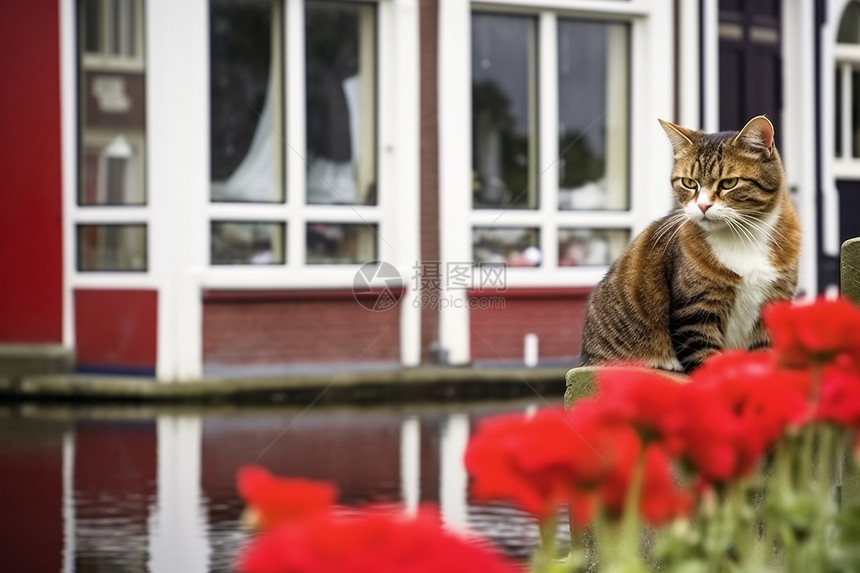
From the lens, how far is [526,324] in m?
14.6

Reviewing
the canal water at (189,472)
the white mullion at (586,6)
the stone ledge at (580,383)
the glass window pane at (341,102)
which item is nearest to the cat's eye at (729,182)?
the stone ledge at (580,383)

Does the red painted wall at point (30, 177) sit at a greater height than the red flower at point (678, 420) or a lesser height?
greater

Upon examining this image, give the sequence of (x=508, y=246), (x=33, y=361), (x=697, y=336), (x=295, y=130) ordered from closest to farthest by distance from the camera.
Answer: (x=697, y=336) < (x=33, y=361) < (x=295, y=130) < (x=508, y=246)

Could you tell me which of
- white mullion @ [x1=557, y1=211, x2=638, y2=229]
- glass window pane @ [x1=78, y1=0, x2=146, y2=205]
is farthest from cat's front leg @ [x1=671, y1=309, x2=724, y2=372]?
white mullion @ [x1=557, y1=211, x2=638, y2=229]

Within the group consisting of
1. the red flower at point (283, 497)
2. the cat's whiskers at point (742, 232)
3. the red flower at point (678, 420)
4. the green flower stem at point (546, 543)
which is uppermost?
the cat's whiskers at point (742, 232)

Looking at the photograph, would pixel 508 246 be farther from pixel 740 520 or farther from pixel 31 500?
pixel 740 520

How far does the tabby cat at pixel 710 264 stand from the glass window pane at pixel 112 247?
956cm

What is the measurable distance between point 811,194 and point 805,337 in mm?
15497

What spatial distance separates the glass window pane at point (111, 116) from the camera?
43.6 feet

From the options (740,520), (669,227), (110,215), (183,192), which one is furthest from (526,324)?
(740,520)

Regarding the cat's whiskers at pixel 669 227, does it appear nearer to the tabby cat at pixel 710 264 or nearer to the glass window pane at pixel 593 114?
the tabby cat at pixel 710 264

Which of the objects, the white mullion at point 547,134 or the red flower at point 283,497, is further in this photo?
the white mullion at point 547,134

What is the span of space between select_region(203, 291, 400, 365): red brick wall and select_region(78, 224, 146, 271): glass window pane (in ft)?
2.49

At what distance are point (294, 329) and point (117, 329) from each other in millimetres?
1586
